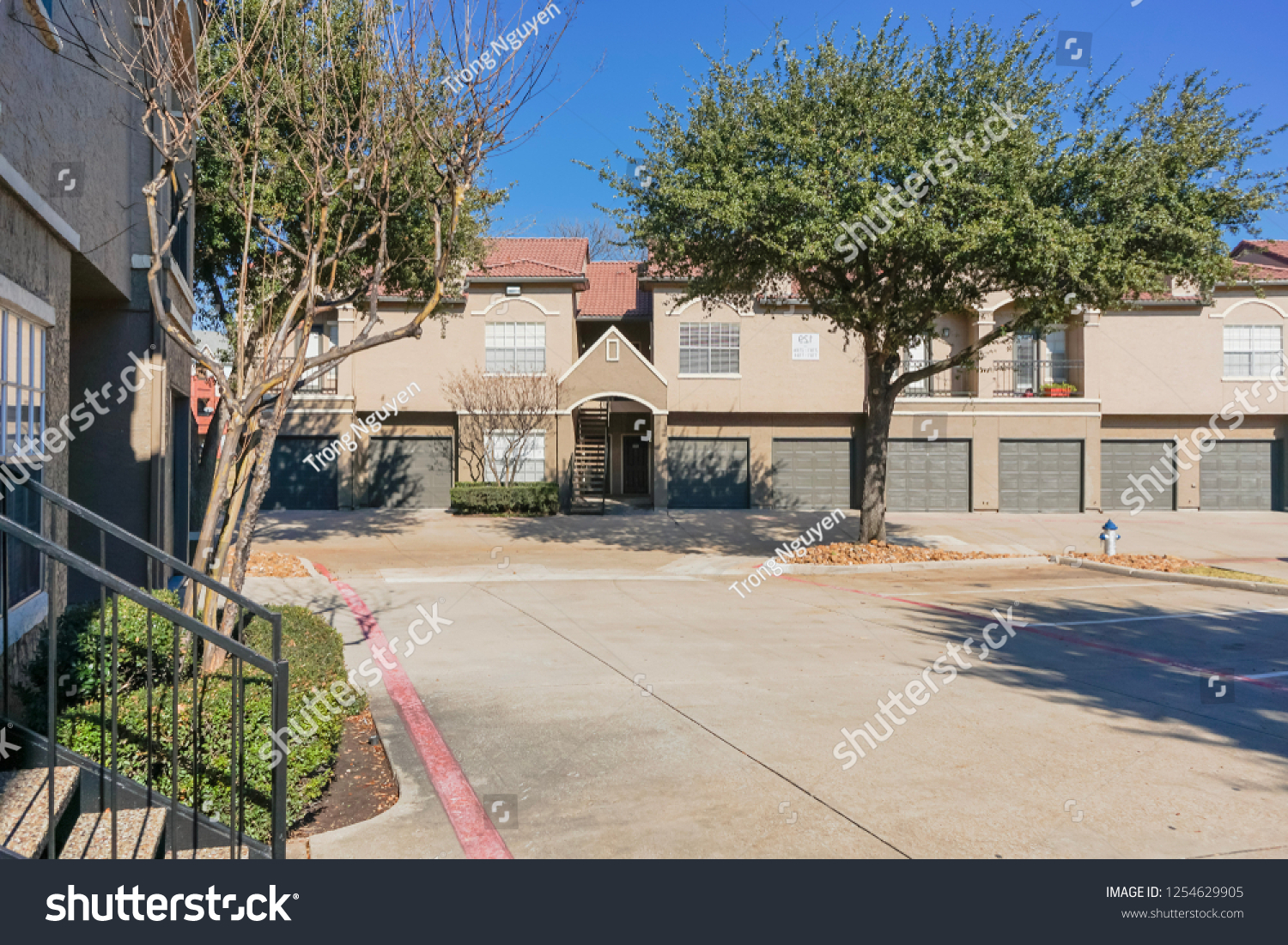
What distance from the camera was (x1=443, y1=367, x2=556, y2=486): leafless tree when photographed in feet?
85.3

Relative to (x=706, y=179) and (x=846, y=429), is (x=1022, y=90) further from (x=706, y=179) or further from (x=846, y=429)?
(x=846, y=429)

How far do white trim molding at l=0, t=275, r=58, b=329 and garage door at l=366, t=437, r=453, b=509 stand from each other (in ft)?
69.5

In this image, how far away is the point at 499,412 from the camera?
2600cm

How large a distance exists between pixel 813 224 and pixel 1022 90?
14.7ft

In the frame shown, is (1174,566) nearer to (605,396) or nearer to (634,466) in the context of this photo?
(605,396)

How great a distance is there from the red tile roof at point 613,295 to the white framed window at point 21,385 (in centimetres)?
2264

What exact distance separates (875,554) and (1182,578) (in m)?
5.00

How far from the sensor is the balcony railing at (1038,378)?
27969 mm

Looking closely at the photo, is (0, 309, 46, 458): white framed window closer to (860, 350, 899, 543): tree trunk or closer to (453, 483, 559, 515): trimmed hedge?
(860, 350, 899, 543): tree trunk

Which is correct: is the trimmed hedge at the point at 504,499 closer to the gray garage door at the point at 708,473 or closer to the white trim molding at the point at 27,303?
the gray garage door at the point at 708,473

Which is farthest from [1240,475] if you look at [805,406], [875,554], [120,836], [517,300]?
[120,836]

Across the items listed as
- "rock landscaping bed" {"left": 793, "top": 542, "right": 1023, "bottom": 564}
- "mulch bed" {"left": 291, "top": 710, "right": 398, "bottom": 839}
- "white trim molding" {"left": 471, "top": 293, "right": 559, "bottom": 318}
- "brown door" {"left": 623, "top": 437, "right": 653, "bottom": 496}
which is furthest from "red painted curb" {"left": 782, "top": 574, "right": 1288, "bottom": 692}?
"brown door" {"left": 623, "top": 437, "right": 653, "bottom": 496}
